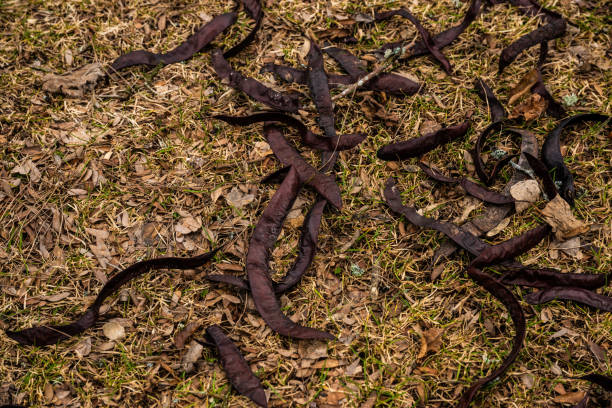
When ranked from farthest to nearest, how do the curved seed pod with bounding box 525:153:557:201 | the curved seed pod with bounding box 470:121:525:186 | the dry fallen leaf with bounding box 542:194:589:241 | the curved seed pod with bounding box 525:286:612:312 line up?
the curved seed pod with bounding box 470:121:525:186 < the curved seed pod with bounding box 525:153:557:201 < the dry fallen leaf with bounding box 542:194:589:241 < the curved seed pod with bounding box 525:286:612:312

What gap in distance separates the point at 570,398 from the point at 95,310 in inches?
102

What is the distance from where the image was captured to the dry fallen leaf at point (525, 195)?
8.62ft

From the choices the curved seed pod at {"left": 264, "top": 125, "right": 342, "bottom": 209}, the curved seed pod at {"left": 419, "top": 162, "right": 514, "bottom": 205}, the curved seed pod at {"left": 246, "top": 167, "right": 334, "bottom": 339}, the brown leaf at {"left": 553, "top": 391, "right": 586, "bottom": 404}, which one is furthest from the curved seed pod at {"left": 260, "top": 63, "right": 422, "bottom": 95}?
the brown leaf at {"left": 553, "top": 391, "right": 586, "bottom": 404}

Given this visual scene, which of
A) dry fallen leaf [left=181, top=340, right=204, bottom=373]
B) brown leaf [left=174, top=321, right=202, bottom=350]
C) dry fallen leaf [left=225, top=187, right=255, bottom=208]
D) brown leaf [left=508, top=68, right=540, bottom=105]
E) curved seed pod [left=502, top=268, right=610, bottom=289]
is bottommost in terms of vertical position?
dry fallen leaf [left=181, top=340, right=204, bottom=373]

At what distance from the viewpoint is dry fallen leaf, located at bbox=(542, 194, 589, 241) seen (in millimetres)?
2508

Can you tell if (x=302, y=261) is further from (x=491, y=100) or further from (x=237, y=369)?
A: (x=491, y=100)

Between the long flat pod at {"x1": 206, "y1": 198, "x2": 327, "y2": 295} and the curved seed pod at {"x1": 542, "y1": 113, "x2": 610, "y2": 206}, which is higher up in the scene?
the curved seed pod at {"x1": 542, "y1": 113, "x2": 610, "y2": 206}

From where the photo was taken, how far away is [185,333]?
7.76 feet

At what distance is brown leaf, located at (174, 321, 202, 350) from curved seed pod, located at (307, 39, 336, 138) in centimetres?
145

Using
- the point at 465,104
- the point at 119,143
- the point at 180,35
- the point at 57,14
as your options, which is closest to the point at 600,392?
the point at 465,104

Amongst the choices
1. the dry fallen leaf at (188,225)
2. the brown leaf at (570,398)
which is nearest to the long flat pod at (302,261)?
the dry fallen leaf at (188,225)

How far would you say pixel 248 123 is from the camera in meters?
2.89

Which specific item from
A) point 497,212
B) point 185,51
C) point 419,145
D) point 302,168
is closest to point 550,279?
point 497,212

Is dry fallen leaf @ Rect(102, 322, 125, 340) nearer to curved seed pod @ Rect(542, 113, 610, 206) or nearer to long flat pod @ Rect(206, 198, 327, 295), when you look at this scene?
long flat pod @ Rect(206, 198, 327, 295)
